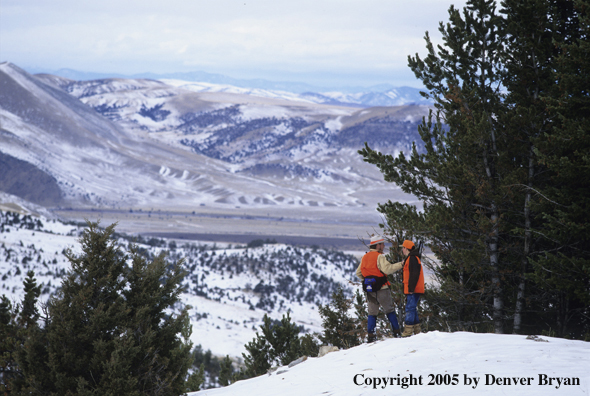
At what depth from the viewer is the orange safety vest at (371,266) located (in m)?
7.87

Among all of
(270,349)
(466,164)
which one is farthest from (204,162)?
(466,164)

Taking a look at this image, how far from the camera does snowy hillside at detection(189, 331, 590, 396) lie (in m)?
5.33

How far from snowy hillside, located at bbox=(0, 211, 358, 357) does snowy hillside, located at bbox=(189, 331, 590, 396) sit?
28299 millimetres

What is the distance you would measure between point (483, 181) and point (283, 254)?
47240 millimetres

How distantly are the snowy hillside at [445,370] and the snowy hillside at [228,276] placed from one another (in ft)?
92.8

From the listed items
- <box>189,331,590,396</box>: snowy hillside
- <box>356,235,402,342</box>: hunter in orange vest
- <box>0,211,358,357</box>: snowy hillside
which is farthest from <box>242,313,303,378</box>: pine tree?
<box>0,211,358,357</box>: snowy hillside


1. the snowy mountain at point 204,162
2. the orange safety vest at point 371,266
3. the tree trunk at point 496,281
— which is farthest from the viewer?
the snowy mountain at point 204,162

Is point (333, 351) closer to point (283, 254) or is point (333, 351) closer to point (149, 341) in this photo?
point (149, 341)

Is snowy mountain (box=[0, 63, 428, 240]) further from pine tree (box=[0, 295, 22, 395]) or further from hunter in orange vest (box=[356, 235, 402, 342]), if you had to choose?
hunter in orange vest (box=[356, 235, 402, 342])

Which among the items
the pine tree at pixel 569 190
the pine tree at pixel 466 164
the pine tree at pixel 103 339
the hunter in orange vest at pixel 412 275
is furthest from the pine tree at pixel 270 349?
the hunter in orange vest at pixel 412 275

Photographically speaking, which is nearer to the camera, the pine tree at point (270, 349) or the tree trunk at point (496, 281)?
the tree trunk at point (496, 281)

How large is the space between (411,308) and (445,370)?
2127 mm

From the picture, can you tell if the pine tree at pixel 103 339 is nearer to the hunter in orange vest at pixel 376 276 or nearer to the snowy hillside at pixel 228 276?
the hunter in orange vest at pixel 376 276

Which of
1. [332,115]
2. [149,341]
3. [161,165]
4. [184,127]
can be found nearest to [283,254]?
[149,341]
